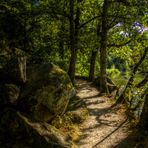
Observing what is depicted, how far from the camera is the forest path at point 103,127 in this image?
14.4 metres

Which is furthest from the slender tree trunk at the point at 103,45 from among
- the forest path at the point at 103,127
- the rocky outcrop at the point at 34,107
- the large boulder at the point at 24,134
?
the large boulder at the point at 24,134

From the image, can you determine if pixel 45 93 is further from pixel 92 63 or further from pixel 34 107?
pixel 92 63

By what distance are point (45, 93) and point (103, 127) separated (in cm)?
428

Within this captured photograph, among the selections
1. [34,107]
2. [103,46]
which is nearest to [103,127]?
[34,107]

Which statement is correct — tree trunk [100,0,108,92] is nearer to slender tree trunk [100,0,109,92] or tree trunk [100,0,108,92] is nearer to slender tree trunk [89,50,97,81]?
slender tree trunk [100,0,109,92]

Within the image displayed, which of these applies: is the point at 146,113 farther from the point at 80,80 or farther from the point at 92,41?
the point at 80,80

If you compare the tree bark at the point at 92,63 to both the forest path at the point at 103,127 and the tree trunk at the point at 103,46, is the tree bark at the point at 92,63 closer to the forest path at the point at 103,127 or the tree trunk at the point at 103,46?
the tree trunk at the point at 103,46

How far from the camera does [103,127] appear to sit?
16.5 metres

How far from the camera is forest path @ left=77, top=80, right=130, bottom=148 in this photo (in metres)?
14.4

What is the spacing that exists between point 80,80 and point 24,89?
1929cm

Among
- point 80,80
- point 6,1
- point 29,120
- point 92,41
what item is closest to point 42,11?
point 6,1

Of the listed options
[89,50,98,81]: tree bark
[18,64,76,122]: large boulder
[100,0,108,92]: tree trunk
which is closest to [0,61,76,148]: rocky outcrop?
[18,64,76,122]: large boulder

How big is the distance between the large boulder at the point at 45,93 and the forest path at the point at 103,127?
2.02 meters

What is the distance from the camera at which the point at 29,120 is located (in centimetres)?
1334
